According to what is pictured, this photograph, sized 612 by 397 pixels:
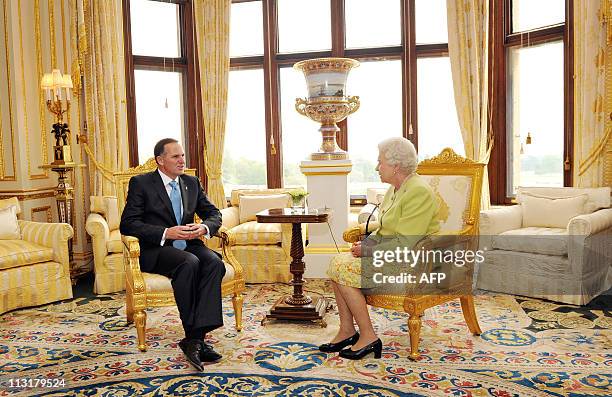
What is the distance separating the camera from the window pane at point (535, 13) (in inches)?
221

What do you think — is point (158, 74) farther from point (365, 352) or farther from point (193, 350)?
point (365, 352)

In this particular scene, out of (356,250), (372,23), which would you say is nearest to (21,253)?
(356,250)

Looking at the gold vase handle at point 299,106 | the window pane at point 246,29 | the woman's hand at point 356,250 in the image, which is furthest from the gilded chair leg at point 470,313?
the window pane at point 246,29

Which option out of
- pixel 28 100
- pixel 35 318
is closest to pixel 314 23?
pixel 28 100

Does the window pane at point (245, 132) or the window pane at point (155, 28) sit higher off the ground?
the window pane at point (155, 28)

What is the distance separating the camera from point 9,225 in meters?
4.88

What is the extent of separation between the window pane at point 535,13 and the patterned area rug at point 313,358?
2.88m

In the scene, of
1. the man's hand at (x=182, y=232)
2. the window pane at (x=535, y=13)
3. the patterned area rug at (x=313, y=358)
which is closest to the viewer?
the patterned area rug at (x=313, y=358)

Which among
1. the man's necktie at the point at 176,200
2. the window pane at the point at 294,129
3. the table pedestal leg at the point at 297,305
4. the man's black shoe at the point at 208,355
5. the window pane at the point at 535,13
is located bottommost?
the man's black shoe at the point at 208,355

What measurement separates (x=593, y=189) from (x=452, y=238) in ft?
7.01

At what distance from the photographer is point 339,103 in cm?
496

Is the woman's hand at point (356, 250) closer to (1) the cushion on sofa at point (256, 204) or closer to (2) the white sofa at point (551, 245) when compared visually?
(2) the white sofa at point (551, 245)

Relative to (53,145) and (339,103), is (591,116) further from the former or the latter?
(53,145)

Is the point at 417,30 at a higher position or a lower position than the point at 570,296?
higher
